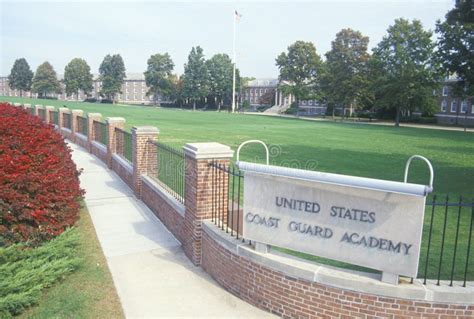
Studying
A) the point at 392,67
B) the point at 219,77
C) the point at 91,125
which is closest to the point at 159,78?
the point at 219,77

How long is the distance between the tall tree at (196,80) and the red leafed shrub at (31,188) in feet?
306

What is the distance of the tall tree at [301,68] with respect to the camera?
75312mm

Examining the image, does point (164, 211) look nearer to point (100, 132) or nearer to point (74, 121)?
point (100, 132)

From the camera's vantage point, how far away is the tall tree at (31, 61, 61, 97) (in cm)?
12350

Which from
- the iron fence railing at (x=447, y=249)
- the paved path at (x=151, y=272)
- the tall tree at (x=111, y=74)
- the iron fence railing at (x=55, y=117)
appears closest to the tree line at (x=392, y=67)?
the iron fence railing at (x=447, y=249)

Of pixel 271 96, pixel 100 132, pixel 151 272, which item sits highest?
pixel 271 96

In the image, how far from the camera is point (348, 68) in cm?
6319

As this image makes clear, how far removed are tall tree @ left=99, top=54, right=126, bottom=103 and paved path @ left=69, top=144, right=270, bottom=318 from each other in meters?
114

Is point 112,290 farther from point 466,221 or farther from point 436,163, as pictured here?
point 436,163

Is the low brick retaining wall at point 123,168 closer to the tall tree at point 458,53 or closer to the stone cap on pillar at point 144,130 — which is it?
the stone cap on pillar at point 144,130

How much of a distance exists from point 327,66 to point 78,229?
64912 millimetres

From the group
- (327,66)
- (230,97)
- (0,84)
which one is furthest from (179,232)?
(0,84)

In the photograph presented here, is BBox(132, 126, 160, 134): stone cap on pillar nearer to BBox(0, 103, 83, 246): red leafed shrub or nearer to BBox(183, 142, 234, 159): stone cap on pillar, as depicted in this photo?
BBox(0, 103, 83, 246): red leafed shrub

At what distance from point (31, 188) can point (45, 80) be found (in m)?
131
